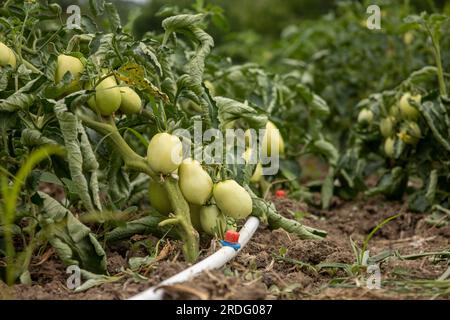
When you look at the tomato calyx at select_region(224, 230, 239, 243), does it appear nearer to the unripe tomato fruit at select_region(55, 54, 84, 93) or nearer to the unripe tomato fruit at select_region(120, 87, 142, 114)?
the unripe tomato fruit at select_region(120, 87, 142, 114)

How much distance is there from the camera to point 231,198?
1827mm

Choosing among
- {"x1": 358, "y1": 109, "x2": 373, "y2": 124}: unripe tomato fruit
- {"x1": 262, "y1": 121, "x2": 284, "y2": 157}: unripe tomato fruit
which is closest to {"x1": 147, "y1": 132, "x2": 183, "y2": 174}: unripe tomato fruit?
{"x1": 262, "y1": 121, "x2": 284, "y2": 157}: unripe tomato fruit

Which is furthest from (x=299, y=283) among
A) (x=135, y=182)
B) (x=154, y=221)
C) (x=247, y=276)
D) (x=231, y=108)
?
(x=135, y=182)

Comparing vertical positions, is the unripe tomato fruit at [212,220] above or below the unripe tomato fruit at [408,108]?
below

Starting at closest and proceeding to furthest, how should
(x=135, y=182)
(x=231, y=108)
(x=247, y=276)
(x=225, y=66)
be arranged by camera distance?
(x=247, y=276), (x=231, y=108), (x=135, y=182), (x=225, y=66)

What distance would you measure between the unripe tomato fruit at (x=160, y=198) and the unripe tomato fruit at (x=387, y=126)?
52.0 inches

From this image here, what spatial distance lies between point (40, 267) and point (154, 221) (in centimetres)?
34

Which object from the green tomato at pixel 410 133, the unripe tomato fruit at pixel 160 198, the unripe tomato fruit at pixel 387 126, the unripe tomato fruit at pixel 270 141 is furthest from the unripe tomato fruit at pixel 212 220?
the unripe tomato fruit at pixel 387 126

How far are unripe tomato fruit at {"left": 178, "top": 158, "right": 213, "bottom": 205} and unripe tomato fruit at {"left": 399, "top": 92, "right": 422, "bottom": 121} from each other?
1235 mm

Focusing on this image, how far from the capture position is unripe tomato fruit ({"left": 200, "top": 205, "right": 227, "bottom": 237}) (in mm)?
1872

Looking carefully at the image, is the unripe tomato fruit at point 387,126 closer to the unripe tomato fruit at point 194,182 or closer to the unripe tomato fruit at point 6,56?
the unripe tomato fruit at point 194,182

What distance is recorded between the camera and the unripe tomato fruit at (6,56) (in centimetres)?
182
